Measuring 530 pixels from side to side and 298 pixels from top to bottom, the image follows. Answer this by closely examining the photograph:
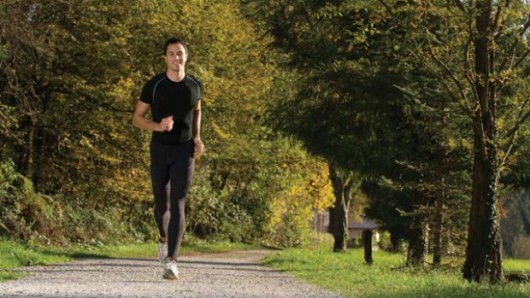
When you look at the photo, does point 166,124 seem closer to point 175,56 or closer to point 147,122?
point 147,122

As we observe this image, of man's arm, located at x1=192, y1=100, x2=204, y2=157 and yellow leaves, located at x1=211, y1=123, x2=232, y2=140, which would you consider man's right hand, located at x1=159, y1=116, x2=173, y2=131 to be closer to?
man's arm, located at x1=192, y1=100, x2=204, y2=157

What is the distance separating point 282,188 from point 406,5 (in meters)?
33.8

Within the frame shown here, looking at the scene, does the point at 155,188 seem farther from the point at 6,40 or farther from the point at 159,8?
the point at 159,8

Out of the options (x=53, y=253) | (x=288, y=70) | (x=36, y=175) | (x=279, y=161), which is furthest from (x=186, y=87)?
(x=279, y=161)

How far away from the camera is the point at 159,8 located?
958 inches

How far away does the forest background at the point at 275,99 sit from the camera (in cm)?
1432

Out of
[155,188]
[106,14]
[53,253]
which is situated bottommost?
[53,253]

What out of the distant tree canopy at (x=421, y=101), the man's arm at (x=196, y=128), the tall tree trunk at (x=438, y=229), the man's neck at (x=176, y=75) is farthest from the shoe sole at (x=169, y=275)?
the tall tree trunk at (x=438, y=229)

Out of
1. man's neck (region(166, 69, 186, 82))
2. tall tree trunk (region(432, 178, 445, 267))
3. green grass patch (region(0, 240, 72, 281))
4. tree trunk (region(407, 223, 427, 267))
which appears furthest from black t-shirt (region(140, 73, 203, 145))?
tree trunk (region(407, 223, 427, 267))

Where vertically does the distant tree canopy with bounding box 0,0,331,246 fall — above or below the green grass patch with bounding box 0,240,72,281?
above

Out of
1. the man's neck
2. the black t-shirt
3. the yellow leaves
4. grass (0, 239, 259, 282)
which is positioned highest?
the yellow leaves

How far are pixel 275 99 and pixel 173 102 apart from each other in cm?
1493

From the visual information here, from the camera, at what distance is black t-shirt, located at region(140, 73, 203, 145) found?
9.29 metres

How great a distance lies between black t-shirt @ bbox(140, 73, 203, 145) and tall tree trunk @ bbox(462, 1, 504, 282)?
5.82m
